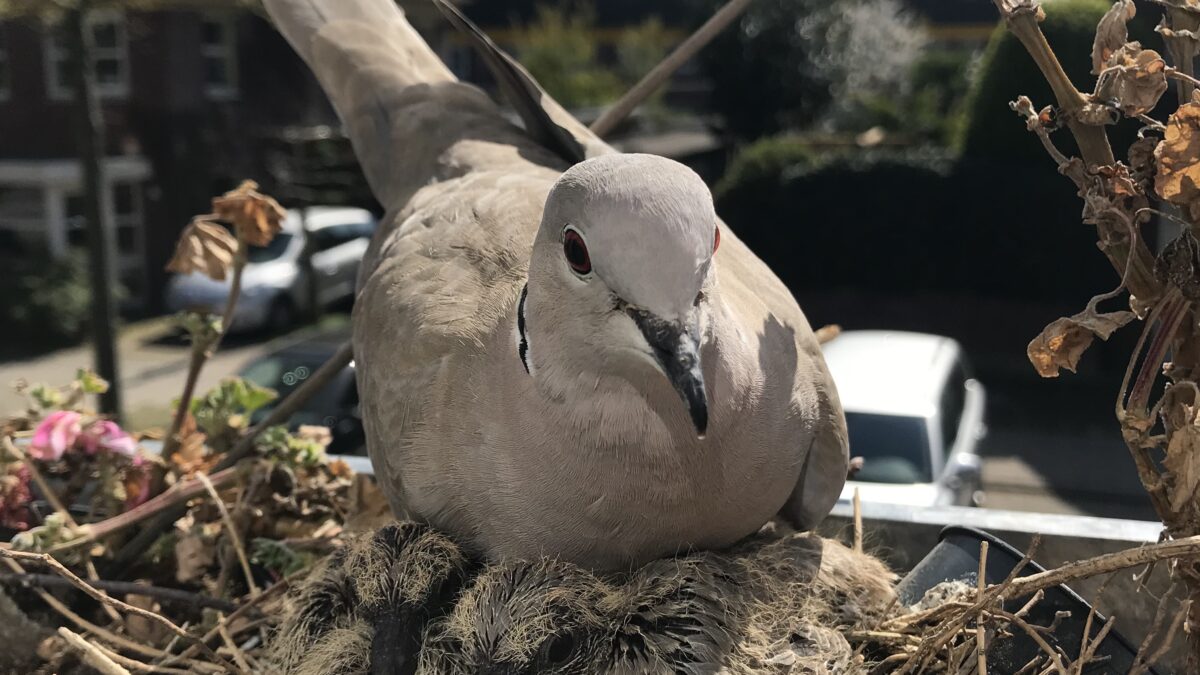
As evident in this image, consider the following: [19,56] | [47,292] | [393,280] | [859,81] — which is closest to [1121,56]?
[393,280]

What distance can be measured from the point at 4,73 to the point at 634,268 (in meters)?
15.7

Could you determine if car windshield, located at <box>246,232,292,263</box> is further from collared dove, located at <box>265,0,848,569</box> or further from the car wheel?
collared dove, located at <box>265,0,848,569</box>

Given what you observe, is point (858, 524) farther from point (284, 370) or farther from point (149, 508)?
point (284, 370)

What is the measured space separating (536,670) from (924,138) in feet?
55.2

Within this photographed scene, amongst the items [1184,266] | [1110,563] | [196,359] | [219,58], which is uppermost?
[1184,266]

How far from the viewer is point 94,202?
6648 mm

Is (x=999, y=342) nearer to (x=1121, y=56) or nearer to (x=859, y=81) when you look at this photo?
(x=859, y=81)

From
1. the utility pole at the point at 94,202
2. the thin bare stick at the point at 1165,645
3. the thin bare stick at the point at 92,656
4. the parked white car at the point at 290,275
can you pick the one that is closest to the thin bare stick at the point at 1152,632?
the thin bare stick at the point at 1165,645

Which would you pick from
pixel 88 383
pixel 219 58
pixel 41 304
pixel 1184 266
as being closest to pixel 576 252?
pixel 1184 266

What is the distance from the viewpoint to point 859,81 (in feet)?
59.1

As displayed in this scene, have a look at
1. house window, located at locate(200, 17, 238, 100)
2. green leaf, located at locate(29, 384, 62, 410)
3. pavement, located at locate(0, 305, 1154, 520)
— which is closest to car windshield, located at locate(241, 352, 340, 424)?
pavement, located at locate(0, 305, 1154, 520)

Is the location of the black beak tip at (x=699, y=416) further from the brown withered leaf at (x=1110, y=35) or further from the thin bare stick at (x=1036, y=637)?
the brown withered leaf at (x=1110, y=35)

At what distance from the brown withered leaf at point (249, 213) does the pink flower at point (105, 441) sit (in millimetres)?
487

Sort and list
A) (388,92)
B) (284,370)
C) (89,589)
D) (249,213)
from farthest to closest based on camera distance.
Answer: (284,370)
(388,92)
(249,213)
(89,589)
